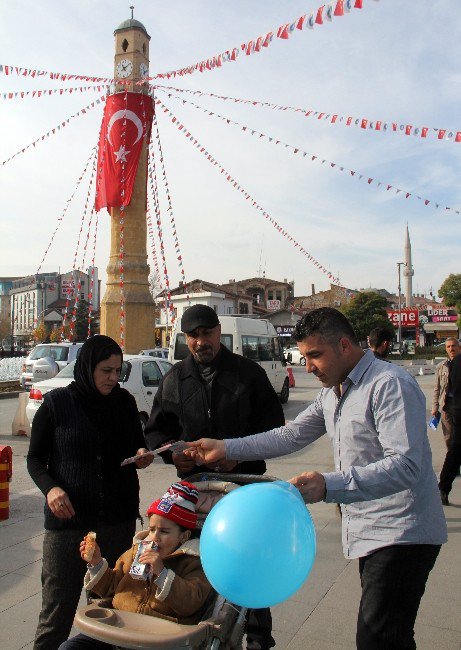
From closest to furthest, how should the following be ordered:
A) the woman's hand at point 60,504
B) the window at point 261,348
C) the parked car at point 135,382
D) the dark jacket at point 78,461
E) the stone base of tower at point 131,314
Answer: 1. the woman's hand at point 60,504
2. the dark jacket at point 78,461
3. the parked car at point 135,382
4. the window at point 261,348
5. the stone base of tower at point 131,314

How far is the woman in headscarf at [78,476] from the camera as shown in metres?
2.92

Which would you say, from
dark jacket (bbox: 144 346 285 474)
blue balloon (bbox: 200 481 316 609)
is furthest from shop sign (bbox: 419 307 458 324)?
blue balloon (bbox: 200 481 316 609)

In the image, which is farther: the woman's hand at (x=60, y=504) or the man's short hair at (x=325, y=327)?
the woman's hand at (x=60, y=504)

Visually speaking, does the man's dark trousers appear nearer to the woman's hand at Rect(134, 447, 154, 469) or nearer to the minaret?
the woman's hand at Rect(134, 447, 154, 469)

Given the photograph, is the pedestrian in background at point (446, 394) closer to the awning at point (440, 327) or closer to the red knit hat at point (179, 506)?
the red knit hat at point (179, 506)

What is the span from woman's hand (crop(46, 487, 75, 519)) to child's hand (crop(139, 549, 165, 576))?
2.07ft

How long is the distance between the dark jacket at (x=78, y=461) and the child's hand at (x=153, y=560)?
701mm

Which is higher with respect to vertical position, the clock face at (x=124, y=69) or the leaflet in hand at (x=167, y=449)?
the clock face at (x=124, y=69)

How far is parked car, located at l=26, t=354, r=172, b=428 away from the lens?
34.3 feet

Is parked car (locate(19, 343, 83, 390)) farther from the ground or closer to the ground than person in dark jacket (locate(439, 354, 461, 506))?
farther from the ground

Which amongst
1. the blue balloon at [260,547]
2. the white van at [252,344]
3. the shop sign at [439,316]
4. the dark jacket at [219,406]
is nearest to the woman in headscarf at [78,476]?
the dark jacket at [219,406]

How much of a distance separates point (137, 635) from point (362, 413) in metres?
1.18

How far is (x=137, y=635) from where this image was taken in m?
2.11

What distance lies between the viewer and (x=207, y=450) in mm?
2809
